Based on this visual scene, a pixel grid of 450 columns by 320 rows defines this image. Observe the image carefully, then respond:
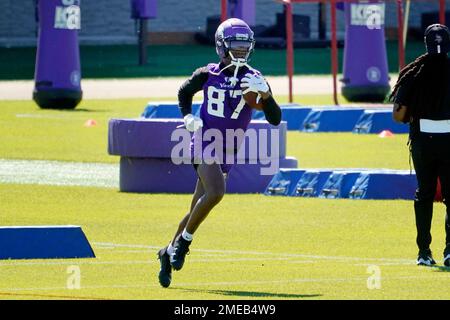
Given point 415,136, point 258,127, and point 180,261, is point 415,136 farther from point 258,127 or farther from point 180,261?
point 258,127

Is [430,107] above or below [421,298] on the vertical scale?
above

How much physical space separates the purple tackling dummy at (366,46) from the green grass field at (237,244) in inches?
336

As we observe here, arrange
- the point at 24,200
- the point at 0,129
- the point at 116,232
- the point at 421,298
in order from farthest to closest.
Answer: the point at 0,129, the point at 24,200, the point at 116,232, the point at 421,298

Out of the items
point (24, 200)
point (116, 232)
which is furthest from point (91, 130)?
point (116, 232)

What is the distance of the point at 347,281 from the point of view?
12.1 m

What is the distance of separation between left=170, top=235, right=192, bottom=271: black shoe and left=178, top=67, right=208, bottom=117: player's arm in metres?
0.98

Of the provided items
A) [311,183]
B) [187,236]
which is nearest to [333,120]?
[311,183]

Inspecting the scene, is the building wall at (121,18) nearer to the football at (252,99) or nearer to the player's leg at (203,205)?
the football at (252,99)

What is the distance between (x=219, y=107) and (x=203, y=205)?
779 mm

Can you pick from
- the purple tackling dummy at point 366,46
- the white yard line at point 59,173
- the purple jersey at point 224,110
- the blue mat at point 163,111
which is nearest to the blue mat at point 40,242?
the purple jersey at point 224,110

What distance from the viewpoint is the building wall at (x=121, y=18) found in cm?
5197

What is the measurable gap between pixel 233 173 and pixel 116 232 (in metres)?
3.88

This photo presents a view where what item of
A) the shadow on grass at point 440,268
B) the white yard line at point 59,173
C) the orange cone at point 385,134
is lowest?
the orange cone at point 385,134

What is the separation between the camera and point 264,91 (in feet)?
39.5
